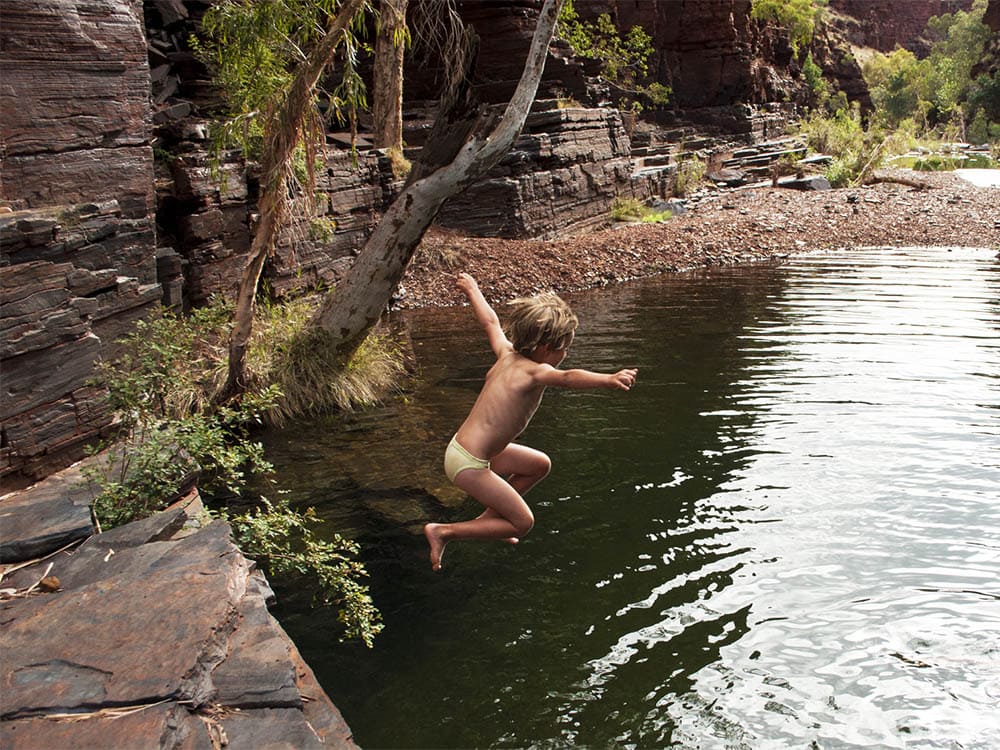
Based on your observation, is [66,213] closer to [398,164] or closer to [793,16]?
[398,164]

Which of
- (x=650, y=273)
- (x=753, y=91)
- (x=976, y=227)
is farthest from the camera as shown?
(x=753, y=91)

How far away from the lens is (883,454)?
8.07 m

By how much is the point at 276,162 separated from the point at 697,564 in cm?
545

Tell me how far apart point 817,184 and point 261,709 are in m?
28.7

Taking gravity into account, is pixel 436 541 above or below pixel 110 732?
below

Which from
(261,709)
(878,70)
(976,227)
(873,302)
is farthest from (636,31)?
(878,70)

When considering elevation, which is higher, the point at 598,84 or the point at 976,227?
the point at 598,84

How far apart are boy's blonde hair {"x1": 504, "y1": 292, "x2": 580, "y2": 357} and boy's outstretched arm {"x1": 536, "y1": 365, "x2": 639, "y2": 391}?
0.16 m

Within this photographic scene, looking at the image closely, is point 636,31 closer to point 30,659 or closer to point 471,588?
point 471,588

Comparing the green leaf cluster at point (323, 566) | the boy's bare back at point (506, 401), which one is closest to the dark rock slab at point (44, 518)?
the green leaf cluster at point (323, 566)

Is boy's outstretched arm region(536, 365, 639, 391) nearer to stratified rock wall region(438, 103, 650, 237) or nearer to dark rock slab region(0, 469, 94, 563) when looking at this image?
dark rock slab region(0, 469, 94, 563)

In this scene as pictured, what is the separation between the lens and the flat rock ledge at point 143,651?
332 cm

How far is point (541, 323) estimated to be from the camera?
199 inches

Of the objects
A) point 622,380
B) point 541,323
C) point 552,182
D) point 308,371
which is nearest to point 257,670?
point 622,380
